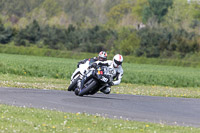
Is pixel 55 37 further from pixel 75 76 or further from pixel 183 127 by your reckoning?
pixel 183 127

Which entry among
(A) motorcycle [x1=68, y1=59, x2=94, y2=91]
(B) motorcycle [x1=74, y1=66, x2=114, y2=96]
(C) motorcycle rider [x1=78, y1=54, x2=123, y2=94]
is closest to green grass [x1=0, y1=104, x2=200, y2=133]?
(B) motorcycle [x1=74, y1=66, x2=114, y2=96]

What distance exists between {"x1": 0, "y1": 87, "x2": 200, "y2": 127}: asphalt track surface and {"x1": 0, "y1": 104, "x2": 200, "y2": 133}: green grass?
96cm

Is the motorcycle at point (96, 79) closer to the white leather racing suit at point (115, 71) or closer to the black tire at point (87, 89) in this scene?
the black tire at point (87, 89)

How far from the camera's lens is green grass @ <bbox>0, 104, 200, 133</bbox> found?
1055cm

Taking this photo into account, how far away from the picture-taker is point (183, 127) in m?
12.0

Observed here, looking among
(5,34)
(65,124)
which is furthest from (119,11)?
(65,124)

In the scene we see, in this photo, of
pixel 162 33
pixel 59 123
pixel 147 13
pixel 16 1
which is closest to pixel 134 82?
pixel 59 123

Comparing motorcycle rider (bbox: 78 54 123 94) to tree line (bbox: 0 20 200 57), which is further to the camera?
tree line (bbox: 0 20 200 57)

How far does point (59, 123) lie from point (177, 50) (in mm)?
79045

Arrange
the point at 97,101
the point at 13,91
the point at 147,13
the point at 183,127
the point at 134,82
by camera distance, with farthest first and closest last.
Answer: the point at 147,13
the point at 134,82
the point at 13,91
the point at 97,101
the point at 183,127

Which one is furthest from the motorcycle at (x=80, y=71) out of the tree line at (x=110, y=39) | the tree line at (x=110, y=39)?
the tree line at (x=110, y=39)

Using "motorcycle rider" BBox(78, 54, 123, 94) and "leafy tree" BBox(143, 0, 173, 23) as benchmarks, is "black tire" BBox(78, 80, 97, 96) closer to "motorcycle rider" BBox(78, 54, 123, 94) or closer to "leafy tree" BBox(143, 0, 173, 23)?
"motorcycle rider" BBox(78, 54, 123, 94)

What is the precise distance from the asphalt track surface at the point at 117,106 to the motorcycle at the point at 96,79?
1.17 feet

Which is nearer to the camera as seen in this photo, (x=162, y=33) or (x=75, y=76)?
(x=75, y=76)
